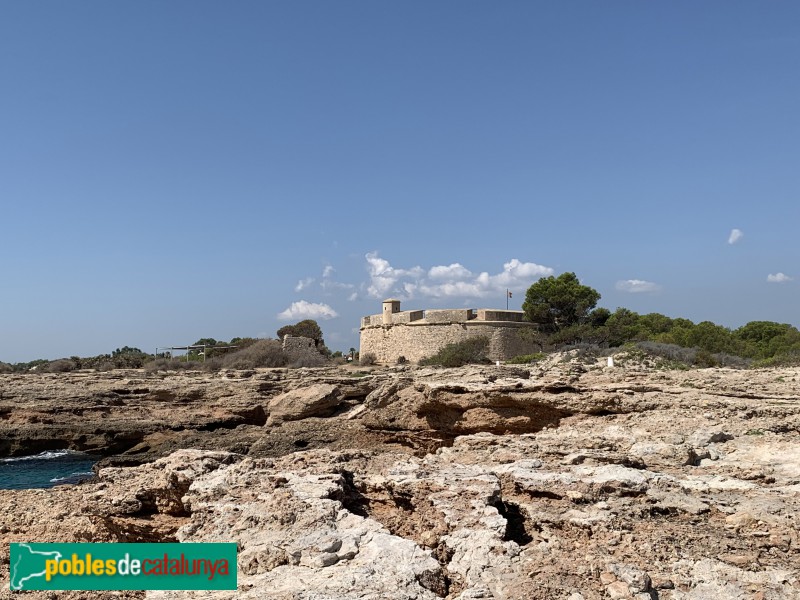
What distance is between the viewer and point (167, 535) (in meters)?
4.58

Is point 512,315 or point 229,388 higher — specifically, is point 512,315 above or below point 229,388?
above

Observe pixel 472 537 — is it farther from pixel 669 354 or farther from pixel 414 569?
pixel 669 354

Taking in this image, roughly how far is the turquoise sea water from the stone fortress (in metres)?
19.3

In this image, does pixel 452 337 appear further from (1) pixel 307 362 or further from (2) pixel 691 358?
(2) pixel 691 358

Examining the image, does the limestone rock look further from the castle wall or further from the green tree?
the green tree

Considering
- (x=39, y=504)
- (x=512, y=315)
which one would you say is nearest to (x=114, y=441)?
(x=39, y=504)

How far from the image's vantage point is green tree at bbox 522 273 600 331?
3244 cm

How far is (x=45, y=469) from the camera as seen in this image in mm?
14430

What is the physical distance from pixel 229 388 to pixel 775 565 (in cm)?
1746

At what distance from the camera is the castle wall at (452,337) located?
3145 centimetres

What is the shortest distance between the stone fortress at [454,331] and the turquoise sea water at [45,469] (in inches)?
759

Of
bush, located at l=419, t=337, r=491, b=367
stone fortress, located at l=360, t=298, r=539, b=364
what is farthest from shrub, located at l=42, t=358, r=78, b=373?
bush, located at l=419, t=337, r=491, b=367

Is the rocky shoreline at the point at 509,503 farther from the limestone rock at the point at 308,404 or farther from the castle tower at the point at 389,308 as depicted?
the castle tower at the point at 389,308

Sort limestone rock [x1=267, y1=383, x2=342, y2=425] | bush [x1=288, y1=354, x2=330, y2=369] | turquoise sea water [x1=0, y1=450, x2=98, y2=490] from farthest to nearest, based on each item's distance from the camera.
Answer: bush [x1=288, y1=354, x2=330, y2=369] < limestone rock [x1=267, y1=383, x2=342, y2=425] < turquoise sea water [x1=0, y1=450, x2=98, y2=490]
